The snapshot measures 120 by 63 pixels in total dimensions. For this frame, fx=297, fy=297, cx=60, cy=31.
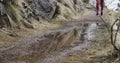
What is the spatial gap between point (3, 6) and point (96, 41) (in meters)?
6.95

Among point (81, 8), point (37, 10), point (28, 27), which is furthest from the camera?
point (81, 8)

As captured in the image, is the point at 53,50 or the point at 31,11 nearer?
the point at 53,50

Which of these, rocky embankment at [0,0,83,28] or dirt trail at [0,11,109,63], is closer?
dirt trail at [0,11,109,63]

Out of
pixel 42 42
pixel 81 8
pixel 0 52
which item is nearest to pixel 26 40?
pixel 42 42

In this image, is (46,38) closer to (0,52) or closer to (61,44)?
Result: (61,44)

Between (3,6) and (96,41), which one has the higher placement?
(3,6)

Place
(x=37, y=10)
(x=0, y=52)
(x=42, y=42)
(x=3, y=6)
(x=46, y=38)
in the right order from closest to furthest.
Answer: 1. (x=0, y=52)
2. (x=42, y=42)
3. (x=46, y=38)
4. (x=3, y=6)
5. (x=37, y=10)

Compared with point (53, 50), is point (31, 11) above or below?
above

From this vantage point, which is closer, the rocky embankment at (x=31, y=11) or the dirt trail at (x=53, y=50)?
the dirt trail at (x=53, y=50)

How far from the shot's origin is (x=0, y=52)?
14.1 m

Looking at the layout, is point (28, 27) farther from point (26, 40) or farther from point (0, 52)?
point (0, 52)

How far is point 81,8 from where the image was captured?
3997cm

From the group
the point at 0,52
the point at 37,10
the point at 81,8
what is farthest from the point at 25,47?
the point at 81,8

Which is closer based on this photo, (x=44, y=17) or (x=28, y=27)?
(x=28, y=27)
